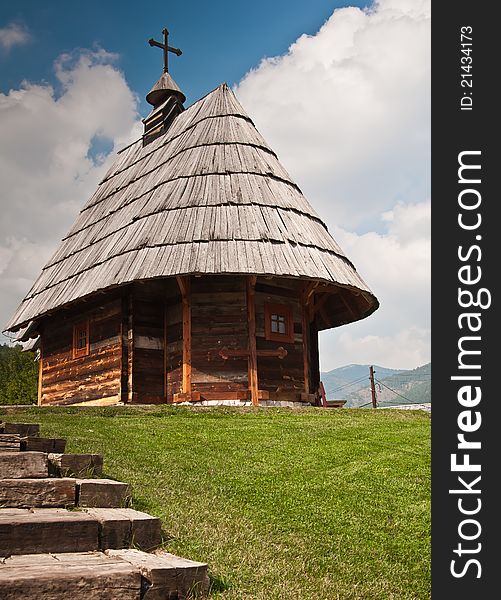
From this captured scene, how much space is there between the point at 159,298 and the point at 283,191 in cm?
412

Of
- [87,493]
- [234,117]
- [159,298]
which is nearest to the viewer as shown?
[87,493]

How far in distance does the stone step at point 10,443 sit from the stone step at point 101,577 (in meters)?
2.28

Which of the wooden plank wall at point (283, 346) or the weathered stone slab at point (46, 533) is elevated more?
the wooden plank wall at point (283, 346)

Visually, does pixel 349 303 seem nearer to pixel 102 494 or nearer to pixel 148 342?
pixel 148 342

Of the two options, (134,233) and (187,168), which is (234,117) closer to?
(187,168)

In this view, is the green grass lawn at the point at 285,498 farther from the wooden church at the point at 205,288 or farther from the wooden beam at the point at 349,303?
the wooden beam at the point at 349,303

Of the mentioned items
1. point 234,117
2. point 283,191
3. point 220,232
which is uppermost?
point 234,117

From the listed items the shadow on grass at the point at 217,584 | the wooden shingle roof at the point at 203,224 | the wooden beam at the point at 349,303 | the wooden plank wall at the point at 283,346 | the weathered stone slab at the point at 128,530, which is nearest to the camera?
the shadow on grass at the point at 217,584

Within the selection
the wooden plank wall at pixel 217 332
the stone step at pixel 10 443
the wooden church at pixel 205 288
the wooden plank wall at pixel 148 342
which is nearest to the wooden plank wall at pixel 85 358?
the wooden church at pixel 205 288

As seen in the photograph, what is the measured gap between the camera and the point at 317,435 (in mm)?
10164

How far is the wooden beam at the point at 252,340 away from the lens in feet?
51.3

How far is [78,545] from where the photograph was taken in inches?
167

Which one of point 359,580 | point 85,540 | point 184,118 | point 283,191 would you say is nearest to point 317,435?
point 359,580

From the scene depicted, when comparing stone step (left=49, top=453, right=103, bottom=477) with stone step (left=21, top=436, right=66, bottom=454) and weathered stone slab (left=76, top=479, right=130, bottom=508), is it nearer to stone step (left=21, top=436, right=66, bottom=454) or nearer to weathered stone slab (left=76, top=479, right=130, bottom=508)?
stone step (left=21, top=436, right=66, bottom=454)
